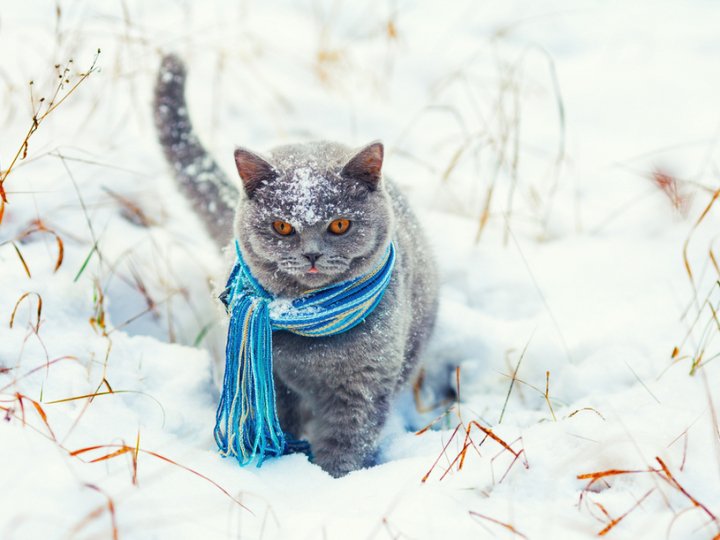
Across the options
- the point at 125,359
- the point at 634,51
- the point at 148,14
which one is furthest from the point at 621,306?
the point at 148,14

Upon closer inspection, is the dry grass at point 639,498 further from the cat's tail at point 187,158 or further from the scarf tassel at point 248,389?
the cat's tail at point 187,158

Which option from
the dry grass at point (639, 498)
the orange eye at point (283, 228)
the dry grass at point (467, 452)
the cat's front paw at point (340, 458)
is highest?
the orange eye at point (283, 228)

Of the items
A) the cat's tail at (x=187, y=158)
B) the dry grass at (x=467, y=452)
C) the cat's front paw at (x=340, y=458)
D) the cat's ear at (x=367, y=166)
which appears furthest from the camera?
the cat's tail at (x=187, y=158)

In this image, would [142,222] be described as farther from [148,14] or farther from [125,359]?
[148,14]

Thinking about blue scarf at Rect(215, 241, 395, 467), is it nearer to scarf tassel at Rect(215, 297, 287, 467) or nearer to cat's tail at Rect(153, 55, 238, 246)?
scarf tassel at Rect(215, 297, 287, 467)

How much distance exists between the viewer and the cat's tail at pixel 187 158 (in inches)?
75.8

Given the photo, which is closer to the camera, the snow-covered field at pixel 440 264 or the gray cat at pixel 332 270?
the snow-covered field at pixel 440 264

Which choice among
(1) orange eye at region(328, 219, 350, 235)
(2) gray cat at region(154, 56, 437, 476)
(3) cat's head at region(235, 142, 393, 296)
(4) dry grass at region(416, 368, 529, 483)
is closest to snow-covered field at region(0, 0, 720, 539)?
(4) dry grass at region(416, 368, 529, 483)

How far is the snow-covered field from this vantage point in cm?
117

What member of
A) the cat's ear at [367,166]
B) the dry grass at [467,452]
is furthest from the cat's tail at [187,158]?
the dry grass at [467,452]

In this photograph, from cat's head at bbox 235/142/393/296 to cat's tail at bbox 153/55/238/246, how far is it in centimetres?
51

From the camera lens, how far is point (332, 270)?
136 centimetres

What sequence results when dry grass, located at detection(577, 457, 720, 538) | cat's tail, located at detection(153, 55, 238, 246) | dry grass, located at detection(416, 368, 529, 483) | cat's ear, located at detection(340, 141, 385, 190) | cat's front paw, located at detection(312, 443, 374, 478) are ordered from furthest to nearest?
cat's tail, located at detection(153, 55, 238, 246) < cat's front paw, located at detection(312, 443, 374, 478) < cat's ear, located at detection(340, 141, 385, 190) < dry grass, located at detection(416, 368, 529, 483) < dry grass, located at detection(577, 457, 720, 538)

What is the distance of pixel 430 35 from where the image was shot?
3.52m
